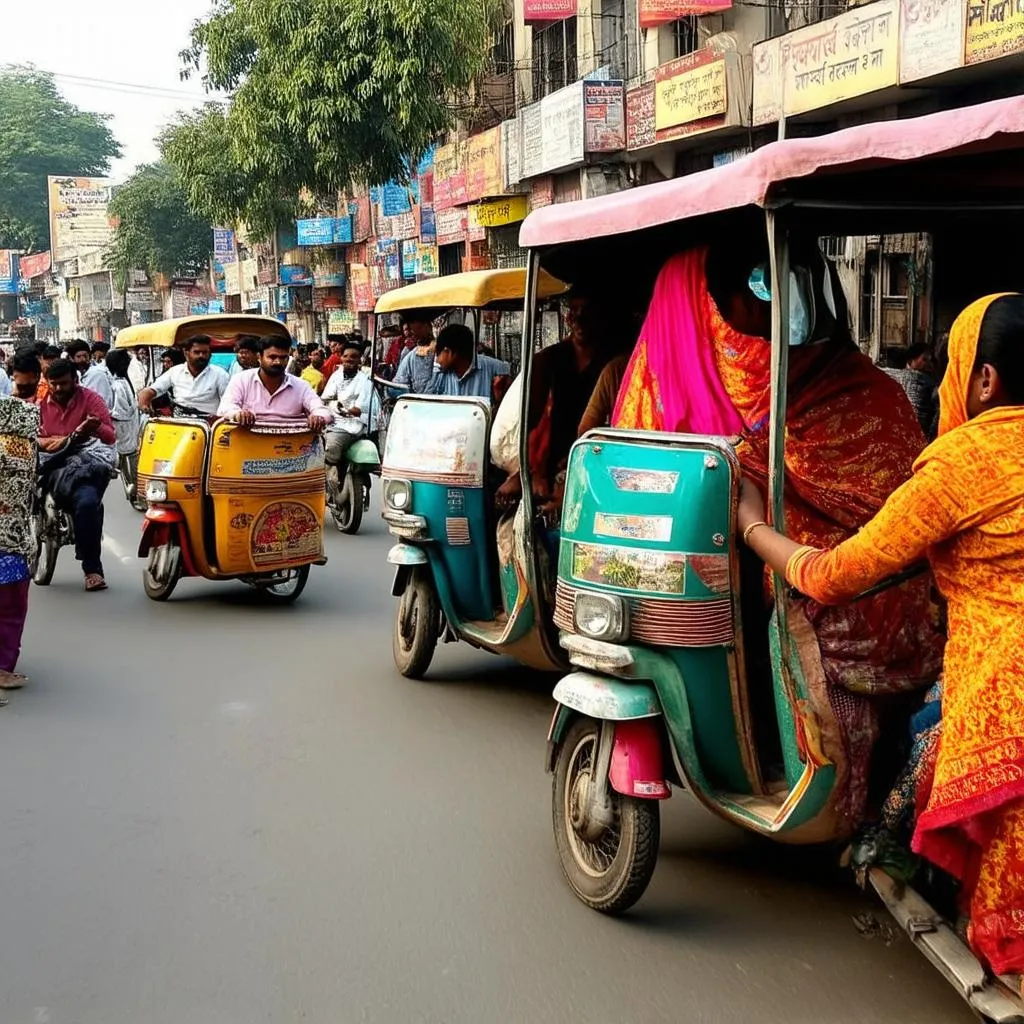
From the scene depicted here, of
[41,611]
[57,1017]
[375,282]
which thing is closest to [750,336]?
[57,1017]

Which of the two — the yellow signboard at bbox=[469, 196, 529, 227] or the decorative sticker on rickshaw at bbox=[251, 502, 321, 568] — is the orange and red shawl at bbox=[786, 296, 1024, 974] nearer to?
the decorative sticker on rickshaw at bbox=[251, 502, 321, 568]

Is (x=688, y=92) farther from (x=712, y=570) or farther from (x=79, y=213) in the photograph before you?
(x=79, y=213)

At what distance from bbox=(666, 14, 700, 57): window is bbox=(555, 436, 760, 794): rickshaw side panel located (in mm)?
16661

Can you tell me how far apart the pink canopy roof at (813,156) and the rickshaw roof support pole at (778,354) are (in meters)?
0.12

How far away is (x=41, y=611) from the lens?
8.62m

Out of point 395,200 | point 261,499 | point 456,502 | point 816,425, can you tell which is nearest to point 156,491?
point 261,499

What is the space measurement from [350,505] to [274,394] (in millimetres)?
3748

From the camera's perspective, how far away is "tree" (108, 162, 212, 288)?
1948 inches

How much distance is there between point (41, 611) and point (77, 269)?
70.2m

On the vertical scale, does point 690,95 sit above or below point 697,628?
above

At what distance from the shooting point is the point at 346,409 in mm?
13094

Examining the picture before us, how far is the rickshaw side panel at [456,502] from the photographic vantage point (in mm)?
6316

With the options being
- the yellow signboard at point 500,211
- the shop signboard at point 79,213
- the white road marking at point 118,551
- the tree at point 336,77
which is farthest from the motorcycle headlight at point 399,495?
the shop signboard at point 79,213

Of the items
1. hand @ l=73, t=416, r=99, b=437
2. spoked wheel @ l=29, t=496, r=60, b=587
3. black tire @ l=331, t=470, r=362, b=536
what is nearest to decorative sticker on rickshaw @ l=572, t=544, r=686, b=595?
hand @ l=73, t=416, r=99, b=437
